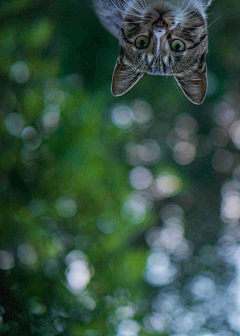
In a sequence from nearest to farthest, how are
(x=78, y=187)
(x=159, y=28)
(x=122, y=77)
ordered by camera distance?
1. (x=159, y=28)
2. (x=122, y=77)
3. (x=78, y=187)

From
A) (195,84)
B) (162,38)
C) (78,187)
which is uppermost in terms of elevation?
(162,38)

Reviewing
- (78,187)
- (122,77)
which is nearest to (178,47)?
(122,77)

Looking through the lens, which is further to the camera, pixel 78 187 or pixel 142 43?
pixel 78 187

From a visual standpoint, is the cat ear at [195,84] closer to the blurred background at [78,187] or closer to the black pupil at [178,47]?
the black pupil at [178,47]

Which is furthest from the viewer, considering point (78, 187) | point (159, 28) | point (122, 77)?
point (78, 187)

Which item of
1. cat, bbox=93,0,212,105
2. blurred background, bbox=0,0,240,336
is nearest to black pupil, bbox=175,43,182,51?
cat, bbox=93,0,212,105

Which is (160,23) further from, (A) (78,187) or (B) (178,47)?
(A) (78,187)

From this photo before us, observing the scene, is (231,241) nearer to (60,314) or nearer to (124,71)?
(60,314)
